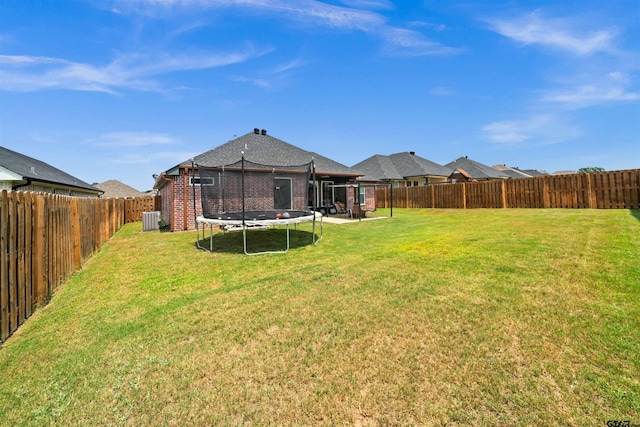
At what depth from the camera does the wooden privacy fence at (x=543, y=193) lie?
1209cm

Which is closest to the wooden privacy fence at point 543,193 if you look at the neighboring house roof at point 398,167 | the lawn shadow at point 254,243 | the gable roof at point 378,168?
the gable roof at point 378,168

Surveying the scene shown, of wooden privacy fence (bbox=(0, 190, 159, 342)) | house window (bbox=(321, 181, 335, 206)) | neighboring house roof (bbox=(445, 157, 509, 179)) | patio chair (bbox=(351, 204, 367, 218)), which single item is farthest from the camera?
neighboring house roof (bbox=(445, 157, 509, 179))

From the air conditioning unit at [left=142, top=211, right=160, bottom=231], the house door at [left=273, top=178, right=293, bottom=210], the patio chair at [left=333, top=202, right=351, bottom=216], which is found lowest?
the air conditioning unit at [left=142, top=211, right=160, bottom=231]

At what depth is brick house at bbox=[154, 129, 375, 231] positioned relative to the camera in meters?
10.9

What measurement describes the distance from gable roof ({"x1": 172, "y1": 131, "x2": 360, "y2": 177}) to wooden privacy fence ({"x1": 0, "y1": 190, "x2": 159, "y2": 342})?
660cm

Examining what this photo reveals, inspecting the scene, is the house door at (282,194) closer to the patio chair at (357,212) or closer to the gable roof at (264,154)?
the gable roof at (264,154)

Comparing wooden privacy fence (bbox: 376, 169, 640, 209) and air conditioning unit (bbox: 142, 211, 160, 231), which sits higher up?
wooden privacy fence (bbox: 376, 169, 640, 209)

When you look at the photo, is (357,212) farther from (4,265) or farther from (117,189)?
(117,189)

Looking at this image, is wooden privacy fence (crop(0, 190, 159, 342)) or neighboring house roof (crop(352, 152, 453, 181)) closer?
wooden privacy fence (crop(0, 190, 159, 342))

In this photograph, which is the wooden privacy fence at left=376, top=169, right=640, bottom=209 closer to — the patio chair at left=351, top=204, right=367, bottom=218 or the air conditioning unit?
the patio chair at left=351, top=204, right=367, bottom=218

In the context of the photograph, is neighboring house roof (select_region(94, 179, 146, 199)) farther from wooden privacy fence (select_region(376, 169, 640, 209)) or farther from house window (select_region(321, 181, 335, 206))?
wooden privacy fence (select_region(376, 169, 640, 209))

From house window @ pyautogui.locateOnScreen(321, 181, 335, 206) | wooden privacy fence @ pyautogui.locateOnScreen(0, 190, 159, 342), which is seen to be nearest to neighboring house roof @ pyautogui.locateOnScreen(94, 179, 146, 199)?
house window @ pyautogui.locateOnScreen(321, 181, 335, 206)

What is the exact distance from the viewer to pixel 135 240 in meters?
8.96

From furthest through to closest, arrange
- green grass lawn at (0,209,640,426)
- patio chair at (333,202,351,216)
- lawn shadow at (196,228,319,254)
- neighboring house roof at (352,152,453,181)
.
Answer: neighboring house roof at (352,152,453,181) < patio chair at (333,202,351,216) < lawn shadow at (196,228,319,254) < green grass lawn at (0,209,640,426)
